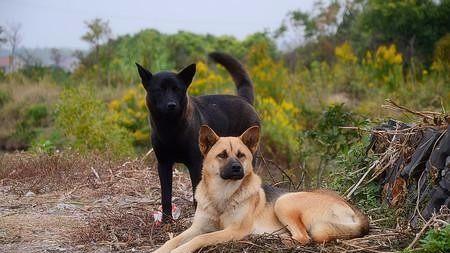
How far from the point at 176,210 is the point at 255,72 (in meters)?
9.84

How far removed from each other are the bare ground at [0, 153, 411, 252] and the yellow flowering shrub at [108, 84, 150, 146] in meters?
3.32

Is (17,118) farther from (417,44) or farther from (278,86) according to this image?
(417,44)

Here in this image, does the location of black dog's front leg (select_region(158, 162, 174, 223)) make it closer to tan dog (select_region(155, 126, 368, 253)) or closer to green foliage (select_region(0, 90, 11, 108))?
tan dog (select_region(155, 126, 368, 253))

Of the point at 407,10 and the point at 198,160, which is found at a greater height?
the point at 407,10

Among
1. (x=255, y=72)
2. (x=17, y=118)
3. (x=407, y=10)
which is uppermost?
(x=407, y=10)

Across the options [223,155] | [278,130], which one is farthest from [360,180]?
[278,130]

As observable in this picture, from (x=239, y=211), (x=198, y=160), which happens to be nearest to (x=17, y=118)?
(x=198, y=160)

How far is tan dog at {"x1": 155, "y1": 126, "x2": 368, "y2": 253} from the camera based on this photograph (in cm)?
579

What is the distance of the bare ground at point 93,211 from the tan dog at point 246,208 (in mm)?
153

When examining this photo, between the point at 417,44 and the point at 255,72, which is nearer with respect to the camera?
the point at 255,72

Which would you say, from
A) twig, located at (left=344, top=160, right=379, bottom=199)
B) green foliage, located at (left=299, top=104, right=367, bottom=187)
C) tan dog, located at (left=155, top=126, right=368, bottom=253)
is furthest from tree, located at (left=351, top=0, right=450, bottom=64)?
tan dog, located at (left=155, top=126, right=368, bottom=253)

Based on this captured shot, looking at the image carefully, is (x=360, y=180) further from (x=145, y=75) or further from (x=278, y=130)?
(x=278, y=130)

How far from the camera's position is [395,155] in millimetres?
7184

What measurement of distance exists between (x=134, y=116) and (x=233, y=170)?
9.74m
